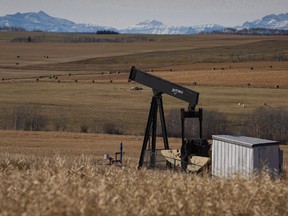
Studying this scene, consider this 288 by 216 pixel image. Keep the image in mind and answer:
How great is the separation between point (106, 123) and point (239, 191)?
37784 mm

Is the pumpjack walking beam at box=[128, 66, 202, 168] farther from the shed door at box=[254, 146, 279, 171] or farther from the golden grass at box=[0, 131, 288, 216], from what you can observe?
the golden grass at box=[0, 131, 288, 216]

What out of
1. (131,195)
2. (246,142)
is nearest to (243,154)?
(246,142)

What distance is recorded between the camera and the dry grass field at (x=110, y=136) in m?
6.89

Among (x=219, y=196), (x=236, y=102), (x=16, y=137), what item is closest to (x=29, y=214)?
(x=219, y=196)

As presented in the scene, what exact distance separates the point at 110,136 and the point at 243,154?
25.2 meters

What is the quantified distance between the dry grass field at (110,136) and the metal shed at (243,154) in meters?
0.95

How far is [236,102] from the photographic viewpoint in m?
56.5

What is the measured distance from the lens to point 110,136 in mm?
39688

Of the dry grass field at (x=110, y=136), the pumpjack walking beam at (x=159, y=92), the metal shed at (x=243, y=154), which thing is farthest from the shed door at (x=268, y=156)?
the pumpjack walking beam at (x=159, y=92)

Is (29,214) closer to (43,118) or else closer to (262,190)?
(262,190)

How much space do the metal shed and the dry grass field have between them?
3.13 ft

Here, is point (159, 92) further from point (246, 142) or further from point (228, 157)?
point (246, 142)

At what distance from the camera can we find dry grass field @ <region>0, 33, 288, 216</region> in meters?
6.89

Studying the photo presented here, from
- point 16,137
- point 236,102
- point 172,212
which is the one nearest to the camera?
point 172,212
